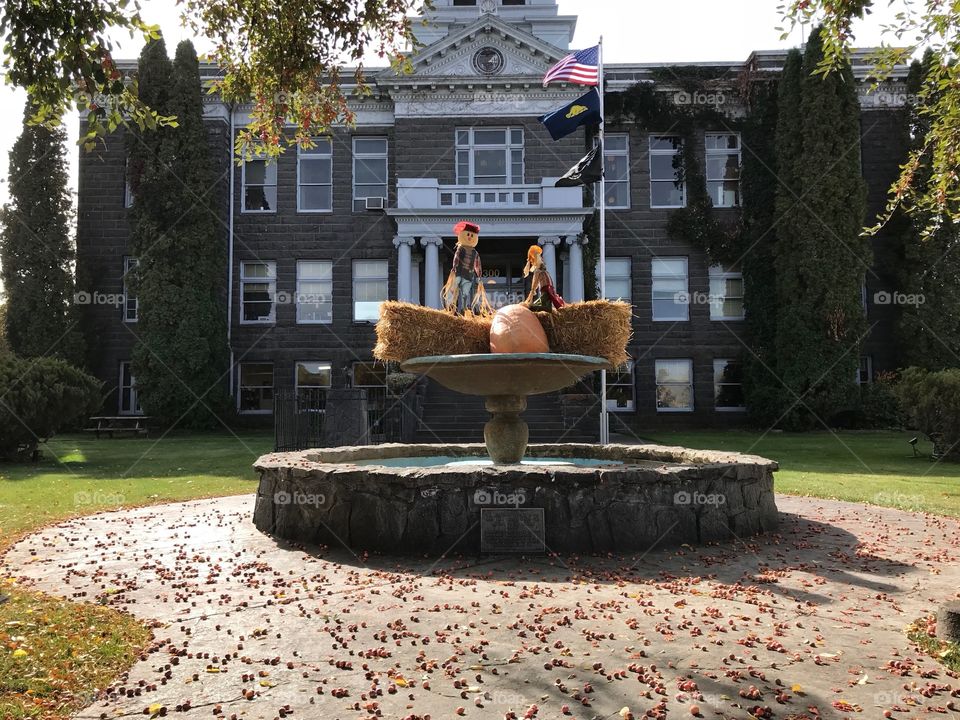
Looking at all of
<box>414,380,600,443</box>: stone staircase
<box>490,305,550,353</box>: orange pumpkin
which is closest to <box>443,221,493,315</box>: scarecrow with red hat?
<box>490,305,550,353</box>: orange pumpkin

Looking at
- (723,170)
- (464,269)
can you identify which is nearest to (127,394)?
(464,269)

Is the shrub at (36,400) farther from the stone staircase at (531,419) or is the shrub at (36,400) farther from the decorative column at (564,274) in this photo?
the decorative column at (564,274)

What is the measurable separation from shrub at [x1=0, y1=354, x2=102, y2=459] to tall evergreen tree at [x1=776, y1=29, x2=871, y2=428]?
19.9 m

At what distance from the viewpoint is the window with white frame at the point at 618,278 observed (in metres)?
27.4

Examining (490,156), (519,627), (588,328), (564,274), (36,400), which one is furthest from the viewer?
(490,156)

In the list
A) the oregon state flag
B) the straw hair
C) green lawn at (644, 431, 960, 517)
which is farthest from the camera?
the oregon state flag

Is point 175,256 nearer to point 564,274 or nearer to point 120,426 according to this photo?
point 120,426

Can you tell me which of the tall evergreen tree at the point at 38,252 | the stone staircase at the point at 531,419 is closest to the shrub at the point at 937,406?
the stone staircase at the point at 531,419

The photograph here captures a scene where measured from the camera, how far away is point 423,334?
27.0 feet

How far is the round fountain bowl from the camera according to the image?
273 inches

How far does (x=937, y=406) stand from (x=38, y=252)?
2666 centimetres

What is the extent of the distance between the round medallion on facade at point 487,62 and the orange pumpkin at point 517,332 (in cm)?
2007

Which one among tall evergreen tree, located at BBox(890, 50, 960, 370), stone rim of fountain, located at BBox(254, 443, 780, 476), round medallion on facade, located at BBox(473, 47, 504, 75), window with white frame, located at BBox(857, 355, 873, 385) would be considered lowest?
stone rim of fountain, located at BBox(254, 443, 780, 476)

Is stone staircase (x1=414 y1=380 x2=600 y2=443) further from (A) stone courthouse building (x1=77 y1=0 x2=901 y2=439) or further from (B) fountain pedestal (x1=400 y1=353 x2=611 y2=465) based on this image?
(B) fountain pedestal (x1=400 y1=353 x2=611 y2=465)
